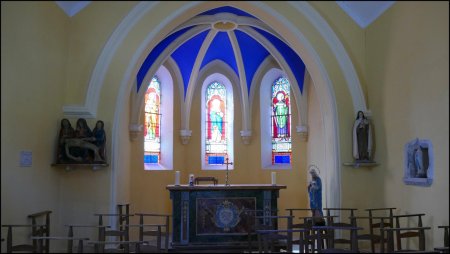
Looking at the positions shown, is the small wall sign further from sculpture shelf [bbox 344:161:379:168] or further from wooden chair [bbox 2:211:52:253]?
sculpture shelf [bbox 344:161:379:168]

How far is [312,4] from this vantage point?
871cm

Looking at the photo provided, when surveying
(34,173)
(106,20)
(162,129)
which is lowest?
(34,173)

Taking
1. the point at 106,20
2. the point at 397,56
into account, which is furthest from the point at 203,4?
the point at 397,56

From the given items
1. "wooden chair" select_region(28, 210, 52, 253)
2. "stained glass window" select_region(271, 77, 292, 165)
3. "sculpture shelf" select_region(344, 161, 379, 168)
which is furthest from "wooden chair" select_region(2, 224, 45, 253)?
"stained glass window" select_region(271, 77, 292, 165)

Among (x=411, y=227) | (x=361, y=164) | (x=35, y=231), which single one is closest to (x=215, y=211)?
(x=361, y=164)

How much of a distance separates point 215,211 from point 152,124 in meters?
4.20

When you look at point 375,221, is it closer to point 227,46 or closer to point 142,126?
point 142,126

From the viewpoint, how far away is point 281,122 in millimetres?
13297

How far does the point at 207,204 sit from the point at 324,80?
3.36 meters

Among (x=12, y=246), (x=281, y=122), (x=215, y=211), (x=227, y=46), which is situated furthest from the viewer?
(x=281, y=122)

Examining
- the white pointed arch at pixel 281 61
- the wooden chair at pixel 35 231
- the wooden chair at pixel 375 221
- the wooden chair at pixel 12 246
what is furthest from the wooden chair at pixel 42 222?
the white pointed arch at pixel 281 61

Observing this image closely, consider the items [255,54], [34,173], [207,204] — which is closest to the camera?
[34,173]

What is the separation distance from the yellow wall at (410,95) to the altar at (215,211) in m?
2.39

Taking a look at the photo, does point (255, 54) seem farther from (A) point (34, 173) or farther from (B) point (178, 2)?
(A) point (34, 173)
